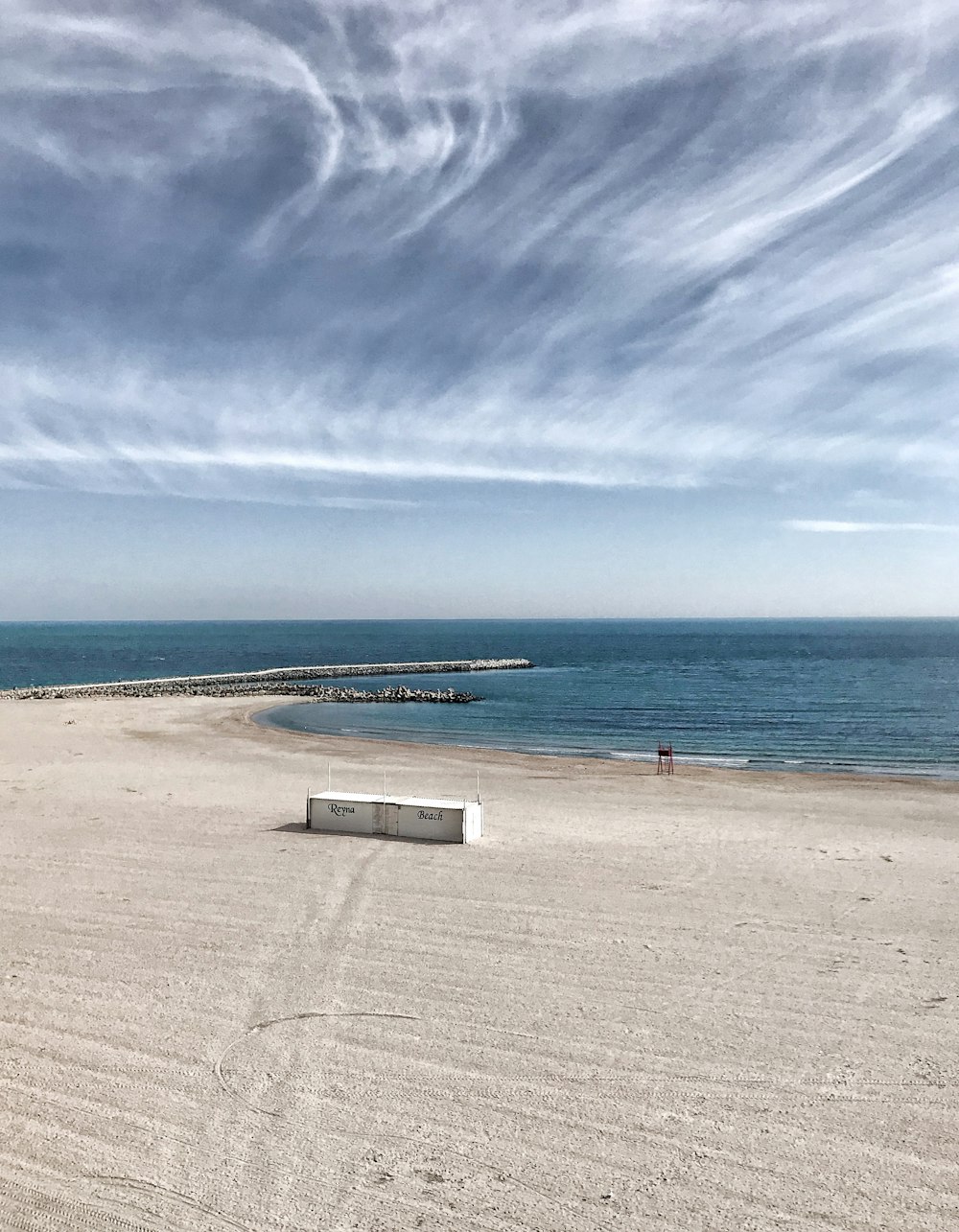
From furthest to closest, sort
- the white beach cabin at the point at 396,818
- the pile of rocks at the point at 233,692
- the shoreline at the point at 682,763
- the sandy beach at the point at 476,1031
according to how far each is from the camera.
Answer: the pile of rocks at the point at 233,692, the shoreline at the point at 682,763, the white beach cabin at the point at 396,818, the sandy beach at the point at 476,1031

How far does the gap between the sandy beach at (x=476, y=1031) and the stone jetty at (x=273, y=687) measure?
45.9 meters

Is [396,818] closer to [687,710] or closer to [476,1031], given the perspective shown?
[476,1031]

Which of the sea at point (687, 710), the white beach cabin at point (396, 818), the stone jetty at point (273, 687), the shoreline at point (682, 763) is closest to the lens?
the white beach cabin at point (396, 818)

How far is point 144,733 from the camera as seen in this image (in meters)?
41.0

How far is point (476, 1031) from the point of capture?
9.17 metres

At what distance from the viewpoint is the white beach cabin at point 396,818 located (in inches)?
690

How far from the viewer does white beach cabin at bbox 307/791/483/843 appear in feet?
57.5

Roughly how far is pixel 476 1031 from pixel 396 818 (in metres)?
8.88

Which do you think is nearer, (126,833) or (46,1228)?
(46,1228)

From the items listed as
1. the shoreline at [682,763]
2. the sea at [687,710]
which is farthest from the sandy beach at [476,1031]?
the sea at [687,710]

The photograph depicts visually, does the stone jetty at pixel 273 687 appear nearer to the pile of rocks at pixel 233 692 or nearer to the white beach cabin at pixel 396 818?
the pile of rocks at pixel 233 692

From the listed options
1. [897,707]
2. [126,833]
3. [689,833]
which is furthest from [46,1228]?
[897,707]

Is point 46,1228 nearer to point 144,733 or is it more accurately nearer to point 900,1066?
point 900,1066

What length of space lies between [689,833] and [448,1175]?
44.4ft
